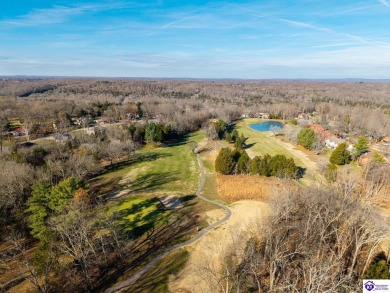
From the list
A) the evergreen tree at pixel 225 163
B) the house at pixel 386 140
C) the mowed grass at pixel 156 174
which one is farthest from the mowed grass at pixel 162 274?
the house at pixel 386 140

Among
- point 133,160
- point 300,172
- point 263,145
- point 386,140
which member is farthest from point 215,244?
point 386,140

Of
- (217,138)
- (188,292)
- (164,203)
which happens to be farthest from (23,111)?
(188,292)

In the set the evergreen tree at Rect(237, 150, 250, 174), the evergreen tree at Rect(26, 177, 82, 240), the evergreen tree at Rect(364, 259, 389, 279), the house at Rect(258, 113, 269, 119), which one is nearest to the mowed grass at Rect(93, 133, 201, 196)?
the evergreen tree at Rect(237, 150, 250, 174)

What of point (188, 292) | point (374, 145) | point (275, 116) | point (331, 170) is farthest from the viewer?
point (275, 116)

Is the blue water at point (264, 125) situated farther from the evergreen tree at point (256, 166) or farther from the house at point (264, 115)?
the evergreen tree at point (256, 166)

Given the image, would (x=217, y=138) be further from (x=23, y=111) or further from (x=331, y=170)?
(x=23, y=111)

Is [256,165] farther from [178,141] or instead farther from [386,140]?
[386,140]
